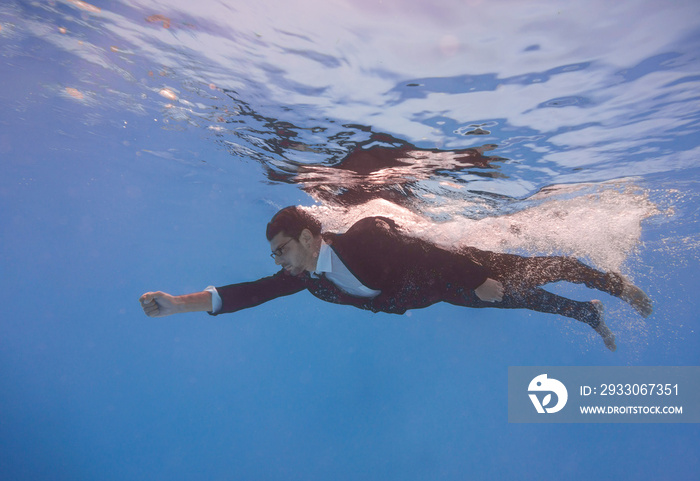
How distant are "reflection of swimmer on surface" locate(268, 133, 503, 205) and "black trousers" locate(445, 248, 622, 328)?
7.72 feet

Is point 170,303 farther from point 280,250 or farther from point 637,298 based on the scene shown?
point 637,298

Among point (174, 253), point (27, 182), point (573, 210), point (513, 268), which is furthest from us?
point (174, 253)

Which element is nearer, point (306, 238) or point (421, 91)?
point (306, 238)

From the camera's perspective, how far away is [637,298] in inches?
217

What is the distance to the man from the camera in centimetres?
508

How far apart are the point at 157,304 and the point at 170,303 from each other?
0.45 feet

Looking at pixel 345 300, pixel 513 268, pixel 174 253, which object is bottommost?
pixel 174 253

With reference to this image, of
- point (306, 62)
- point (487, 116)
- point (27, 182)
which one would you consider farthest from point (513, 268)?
point (27, 182)

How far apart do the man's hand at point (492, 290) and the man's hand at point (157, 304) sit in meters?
4.26

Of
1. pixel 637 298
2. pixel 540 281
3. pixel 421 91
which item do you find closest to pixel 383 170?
pixel 421 91

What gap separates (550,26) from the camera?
4156 mm

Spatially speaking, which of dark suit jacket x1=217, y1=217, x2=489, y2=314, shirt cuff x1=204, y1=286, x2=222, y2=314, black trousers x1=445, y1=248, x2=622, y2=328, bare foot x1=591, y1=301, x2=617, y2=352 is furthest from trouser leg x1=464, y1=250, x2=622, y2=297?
shirt cuff x1=204, y1=286, x2=222, y2=314

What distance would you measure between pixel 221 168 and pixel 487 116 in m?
9.43

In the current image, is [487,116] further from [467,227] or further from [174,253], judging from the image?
[174,253]
